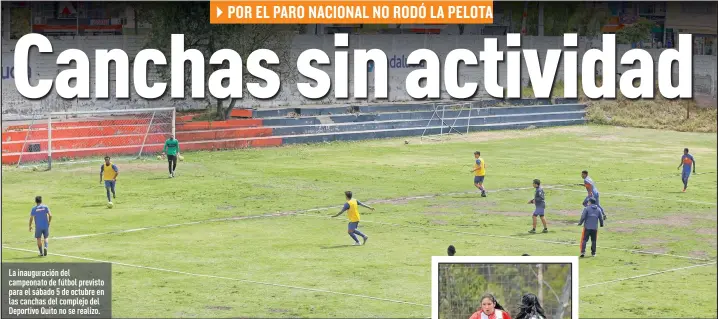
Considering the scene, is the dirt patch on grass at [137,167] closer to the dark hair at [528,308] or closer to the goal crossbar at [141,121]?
the goal crossbar at [141,121]

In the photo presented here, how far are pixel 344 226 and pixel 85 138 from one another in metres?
20.6

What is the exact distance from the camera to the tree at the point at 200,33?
2532 inches

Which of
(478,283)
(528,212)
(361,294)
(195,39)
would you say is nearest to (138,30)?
(195,39)

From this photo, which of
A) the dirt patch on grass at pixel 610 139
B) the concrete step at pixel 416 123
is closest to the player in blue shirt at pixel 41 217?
the concrete step at pixel 416 123

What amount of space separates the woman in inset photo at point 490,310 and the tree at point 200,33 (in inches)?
1846

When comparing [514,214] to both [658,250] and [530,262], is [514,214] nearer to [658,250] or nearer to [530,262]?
[658,250]

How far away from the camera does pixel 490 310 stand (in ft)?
56.5

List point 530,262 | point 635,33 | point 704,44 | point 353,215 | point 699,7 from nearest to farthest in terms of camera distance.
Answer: point 530,262, point 353,215, point 699,7, point 704,44, point 635,33

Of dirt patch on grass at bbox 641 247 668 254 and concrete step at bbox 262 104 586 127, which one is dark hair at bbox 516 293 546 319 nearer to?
dirt patch on grass at bbox 641 247 668 254

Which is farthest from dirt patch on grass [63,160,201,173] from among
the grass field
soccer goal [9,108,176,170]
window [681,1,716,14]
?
window [681,1,716,14]

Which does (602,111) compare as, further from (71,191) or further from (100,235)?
(100,235)

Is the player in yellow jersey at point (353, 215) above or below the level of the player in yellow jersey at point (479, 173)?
below

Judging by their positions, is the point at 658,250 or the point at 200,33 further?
the point at 200,33

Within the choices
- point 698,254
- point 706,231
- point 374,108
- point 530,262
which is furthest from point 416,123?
point 530,262
